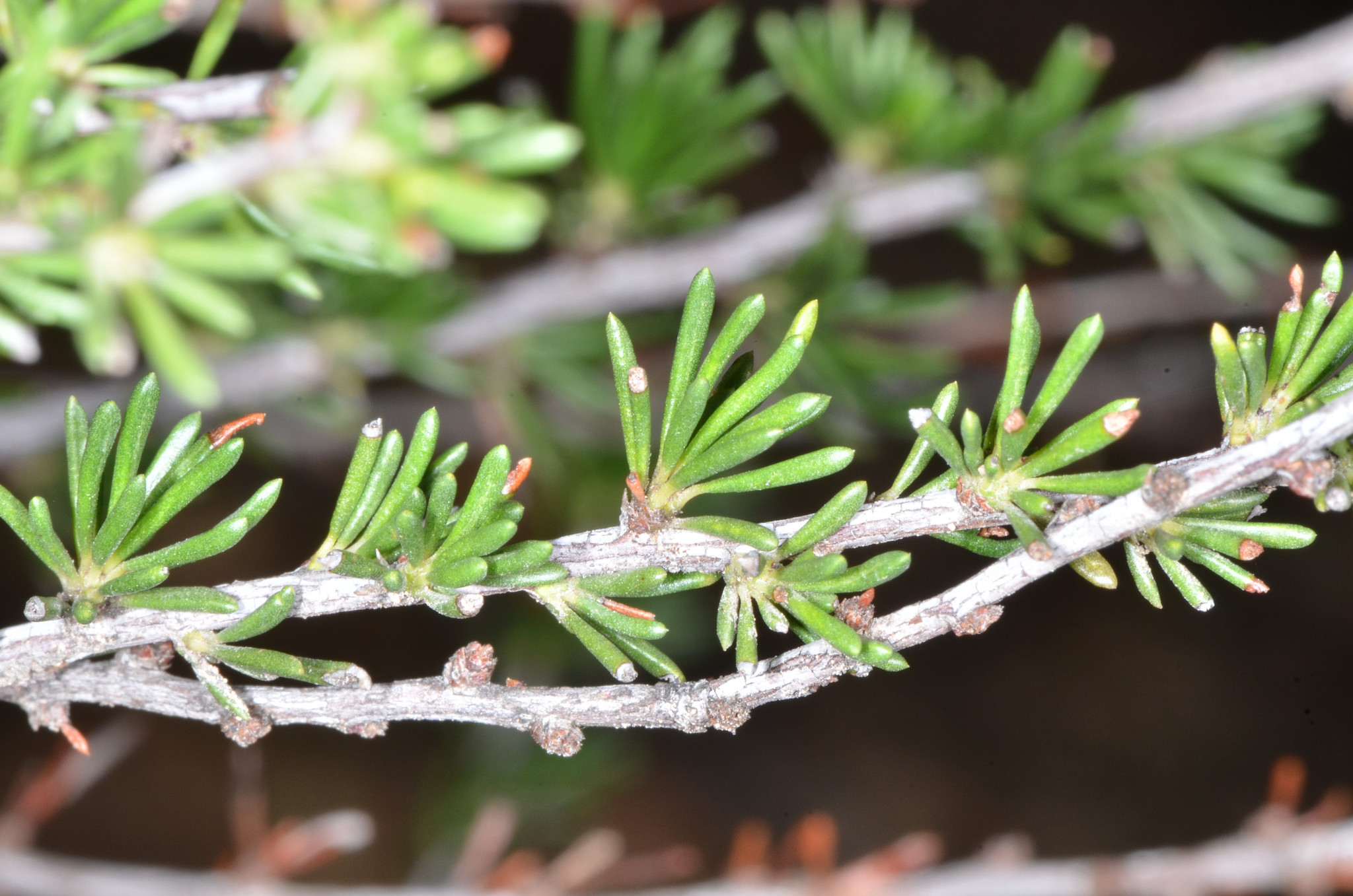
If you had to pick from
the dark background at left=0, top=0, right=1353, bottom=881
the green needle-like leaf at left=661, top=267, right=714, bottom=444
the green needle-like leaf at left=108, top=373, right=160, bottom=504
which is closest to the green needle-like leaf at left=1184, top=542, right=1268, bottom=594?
the green needle-like leaf at left=661, top=267, right=714, bottom=444

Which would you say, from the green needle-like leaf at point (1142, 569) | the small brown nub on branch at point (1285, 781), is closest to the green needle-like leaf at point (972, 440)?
the green needle-like leaf at point (1142, 569)

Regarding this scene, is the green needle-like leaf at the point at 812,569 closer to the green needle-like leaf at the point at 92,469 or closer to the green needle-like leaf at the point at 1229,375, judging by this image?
the green needle-like leaf at the point at 1229,375

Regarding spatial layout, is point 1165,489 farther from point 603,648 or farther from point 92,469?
point 92,469

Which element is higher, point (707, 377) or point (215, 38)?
point (215, 38)

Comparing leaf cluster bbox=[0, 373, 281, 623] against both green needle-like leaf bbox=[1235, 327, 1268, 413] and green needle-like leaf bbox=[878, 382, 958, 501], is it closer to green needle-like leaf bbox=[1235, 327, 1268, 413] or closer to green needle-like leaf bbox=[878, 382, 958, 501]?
green needle-like leaf bbox=[878, 382, 958, 501]

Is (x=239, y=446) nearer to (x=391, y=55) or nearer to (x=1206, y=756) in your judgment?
(x=391, y=55)

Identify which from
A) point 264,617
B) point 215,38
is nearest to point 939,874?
point 264,617
